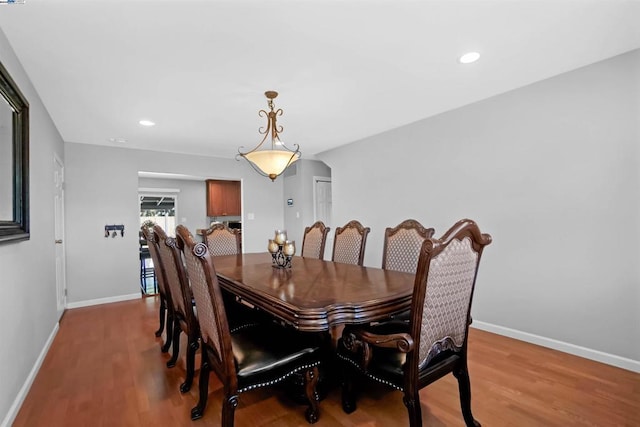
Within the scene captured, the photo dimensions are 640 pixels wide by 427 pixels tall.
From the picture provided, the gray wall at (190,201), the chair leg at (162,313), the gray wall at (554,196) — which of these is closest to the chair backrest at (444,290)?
the gray wall at (554,196)

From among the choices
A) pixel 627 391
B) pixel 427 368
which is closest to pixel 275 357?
pixel 427 368

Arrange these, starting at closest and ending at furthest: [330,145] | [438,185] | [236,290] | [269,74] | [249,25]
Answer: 1. [249,25]
2. [236,290]
3. [269,74]
4. [438,185]
5. [330,145]

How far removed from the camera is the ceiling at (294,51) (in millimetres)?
1674

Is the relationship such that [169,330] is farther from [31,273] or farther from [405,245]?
[405,245]

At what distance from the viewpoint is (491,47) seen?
82.0 inches

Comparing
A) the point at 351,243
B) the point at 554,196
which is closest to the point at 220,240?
the point at 351,243

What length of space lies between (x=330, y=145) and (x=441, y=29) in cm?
303

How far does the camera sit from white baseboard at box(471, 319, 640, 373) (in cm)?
225

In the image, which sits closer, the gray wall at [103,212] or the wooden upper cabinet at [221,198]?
the gray wall at [103,212]

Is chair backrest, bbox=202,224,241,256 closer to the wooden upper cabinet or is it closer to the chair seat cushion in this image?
the chair seat cushion

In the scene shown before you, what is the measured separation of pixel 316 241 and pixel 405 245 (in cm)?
110

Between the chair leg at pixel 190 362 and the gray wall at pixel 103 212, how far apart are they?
3.13 meters

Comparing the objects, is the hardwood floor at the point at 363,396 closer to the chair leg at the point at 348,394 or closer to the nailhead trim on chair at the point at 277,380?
the chair leg at the point at 348,394

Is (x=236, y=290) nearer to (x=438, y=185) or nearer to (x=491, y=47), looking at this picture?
(x=491, y=47)
